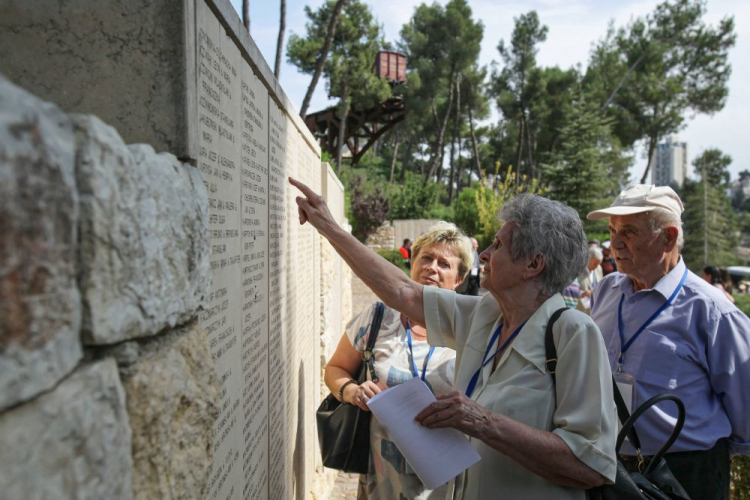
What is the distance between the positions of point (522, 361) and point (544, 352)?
85mm

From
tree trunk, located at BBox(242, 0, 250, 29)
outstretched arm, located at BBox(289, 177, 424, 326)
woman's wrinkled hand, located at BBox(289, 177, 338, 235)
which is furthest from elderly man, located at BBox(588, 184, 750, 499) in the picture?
tree trunk, located at BBox(242, 0, 250, 29)

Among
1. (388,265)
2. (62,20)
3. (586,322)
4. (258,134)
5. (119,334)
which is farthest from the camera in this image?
(388,265)

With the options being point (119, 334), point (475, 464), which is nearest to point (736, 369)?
point (475, 464)

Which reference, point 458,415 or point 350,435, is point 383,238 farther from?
point 458,415

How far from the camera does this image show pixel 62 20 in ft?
3.84

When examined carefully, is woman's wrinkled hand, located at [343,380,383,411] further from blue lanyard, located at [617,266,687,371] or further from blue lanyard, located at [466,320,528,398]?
blue lanyard, located at [617,266,687,371]

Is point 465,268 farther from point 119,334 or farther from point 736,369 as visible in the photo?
point 119,334

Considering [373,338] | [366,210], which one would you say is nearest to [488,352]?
[373,338]

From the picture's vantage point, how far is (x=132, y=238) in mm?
819

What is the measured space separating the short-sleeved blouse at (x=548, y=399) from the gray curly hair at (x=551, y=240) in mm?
95

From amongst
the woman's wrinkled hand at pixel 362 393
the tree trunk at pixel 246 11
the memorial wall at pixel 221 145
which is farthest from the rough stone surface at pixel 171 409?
the tree trunk at pixel 246 11

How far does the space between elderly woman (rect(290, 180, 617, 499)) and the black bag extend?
647 millimetres

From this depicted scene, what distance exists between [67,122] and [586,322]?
161 centimetres

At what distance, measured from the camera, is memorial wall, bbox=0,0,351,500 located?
3.89 ft
